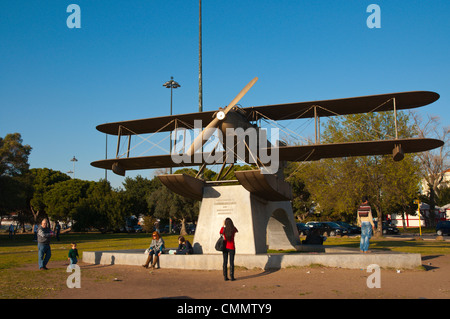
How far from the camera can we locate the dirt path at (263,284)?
26.6ft

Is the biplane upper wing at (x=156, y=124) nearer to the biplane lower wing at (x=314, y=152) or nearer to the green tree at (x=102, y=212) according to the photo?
the biplane lower wing at (x=314, y=152)

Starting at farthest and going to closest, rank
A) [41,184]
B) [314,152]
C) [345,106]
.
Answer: [41,184], [345,106], [314,152]

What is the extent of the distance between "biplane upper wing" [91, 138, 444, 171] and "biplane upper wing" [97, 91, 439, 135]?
1630mm

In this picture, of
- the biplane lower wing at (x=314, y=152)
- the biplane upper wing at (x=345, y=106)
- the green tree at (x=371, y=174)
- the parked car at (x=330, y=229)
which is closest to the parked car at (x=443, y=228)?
the green tree at (x=371, y=174)

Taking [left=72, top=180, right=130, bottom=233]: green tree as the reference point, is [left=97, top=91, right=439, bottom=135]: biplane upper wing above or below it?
above

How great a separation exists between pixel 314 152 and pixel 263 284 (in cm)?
765

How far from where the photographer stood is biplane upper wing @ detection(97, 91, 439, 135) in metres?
15.0

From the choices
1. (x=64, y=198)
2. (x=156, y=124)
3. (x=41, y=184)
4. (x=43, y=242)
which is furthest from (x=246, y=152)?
(x=41, y=184)

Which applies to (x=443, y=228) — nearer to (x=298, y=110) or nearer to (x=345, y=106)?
(x=345, y=106)


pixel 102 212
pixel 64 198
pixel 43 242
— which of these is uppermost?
pixel 64 198

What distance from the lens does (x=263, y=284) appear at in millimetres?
9594

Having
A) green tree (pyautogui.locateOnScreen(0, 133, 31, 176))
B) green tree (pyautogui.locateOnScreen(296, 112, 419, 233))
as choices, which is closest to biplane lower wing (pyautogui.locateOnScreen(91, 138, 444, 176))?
green tree (pyautogui.locateOnScreen(296, 112, 419, 233))

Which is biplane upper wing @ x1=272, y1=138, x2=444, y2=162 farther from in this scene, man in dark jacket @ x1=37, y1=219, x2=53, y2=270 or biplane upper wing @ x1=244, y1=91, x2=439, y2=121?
man in dark jacket @ x1=37, y1=219, x2=53, y2=270
